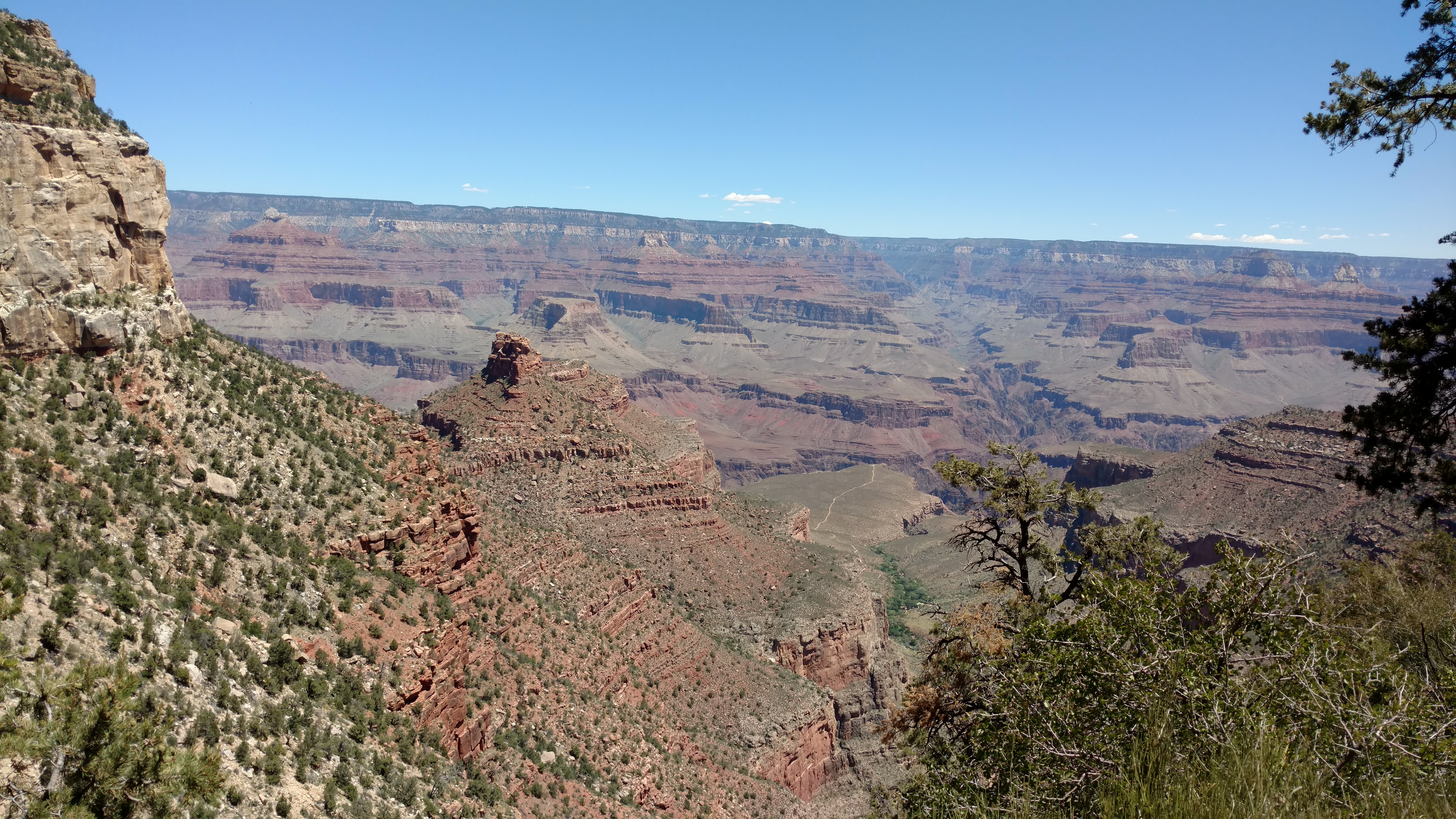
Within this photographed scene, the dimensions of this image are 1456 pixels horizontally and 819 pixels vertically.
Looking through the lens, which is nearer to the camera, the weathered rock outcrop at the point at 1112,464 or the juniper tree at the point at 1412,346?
the juniper tree at the point at 1412,346

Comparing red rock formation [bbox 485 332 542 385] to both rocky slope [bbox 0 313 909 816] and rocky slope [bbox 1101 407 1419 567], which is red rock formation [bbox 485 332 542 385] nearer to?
rocky slope [bbox 0 313 909 816]

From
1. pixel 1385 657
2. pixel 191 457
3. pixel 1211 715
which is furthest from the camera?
pixel 191 457

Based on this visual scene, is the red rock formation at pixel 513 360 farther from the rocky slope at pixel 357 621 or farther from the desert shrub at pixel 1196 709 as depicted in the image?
the desert shrub at pixel 1196 709

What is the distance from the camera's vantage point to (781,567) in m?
56.9

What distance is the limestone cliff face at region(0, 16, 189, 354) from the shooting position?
1836 centimetres

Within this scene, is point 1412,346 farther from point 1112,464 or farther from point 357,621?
point 1112,464

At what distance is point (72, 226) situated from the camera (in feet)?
65.3

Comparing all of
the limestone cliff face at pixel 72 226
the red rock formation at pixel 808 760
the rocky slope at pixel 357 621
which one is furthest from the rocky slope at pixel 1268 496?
the limestone cliff face at pixel 72 226

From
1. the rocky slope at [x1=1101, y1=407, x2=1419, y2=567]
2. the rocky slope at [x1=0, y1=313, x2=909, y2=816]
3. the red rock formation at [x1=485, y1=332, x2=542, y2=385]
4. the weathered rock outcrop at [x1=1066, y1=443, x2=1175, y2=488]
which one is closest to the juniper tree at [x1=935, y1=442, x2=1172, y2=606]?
the rocky slope at [x1=0, y1=313, x2=909, y2=816]

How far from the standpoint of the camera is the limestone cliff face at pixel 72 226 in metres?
18.4

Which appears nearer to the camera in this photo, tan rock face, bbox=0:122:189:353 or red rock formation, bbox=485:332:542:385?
tan rock face, bbox=0:122:189:353

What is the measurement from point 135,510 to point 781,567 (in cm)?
4439

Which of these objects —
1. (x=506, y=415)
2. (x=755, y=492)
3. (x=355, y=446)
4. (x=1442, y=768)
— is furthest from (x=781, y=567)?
(x=755, y=492)

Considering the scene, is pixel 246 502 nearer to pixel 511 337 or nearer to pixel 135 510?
pixel 135 510
